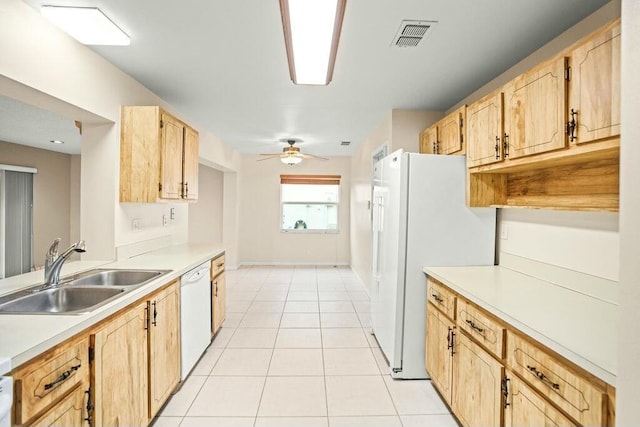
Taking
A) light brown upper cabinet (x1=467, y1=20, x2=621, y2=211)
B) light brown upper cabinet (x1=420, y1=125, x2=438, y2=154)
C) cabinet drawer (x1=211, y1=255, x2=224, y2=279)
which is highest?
light brown upper cabinet (x1=420, y1=125, x2=438, y2=154)

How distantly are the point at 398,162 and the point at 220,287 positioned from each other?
2228 mm

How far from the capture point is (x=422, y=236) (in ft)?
8.04

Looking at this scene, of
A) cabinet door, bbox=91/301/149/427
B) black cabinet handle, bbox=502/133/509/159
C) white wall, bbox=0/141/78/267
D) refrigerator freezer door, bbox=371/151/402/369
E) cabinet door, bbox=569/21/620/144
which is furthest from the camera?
white wall, bbox=0/141/78/267

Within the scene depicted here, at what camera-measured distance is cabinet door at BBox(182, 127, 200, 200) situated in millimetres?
3125

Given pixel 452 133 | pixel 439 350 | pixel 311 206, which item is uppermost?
pixel 452 133

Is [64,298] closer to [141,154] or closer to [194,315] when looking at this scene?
[194,315]

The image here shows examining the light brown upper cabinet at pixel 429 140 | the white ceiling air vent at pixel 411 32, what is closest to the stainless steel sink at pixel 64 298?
the white ceiling air vent at pixel 411 32

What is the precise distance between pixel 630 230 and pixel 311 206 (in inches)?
258

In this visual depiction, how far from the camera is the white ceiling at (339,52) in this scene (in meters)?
1.77

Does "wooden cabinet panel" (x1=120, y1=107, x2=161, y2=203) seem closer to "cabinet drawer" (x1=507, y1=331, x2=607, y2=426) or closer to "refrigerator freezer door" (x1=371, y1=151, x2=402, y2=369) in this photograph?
"refrigerator freezer door" (x1=371, y1=151, x2=402, y2=369)

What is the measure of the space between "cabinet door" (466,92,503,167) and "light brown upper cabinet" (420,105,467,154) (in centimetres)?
14

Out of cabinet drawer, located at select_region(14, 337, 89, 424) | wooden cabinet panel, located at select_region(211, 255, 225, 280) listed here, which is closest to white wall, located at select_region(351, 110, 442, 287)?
wooden cabinet panel, located at select_region(211, 255, 225, 280)

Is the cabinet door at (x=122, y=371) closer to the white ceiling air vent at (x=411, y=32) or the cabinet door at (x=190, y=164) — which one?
the cabinet door at (x=190, y=164)

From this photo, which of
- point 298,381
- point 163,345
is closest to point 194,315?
point 163,345
